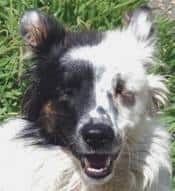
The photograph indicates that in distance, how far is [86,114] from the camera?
450 cm

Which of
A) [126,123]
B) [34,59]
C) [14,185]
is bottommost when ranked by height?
[14,185]

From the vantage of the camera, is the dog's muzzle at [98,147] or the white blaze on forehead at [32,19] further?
the white blaze on forehead at [32,19]

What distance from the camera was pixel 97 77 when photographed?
461 centimetres

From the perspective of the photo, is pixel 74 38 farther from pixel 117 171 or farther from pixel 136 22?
pixel 117 171

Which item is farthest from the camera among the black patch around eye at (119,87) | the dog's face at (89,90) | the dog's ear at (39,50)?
the dog's ear at (39,50)

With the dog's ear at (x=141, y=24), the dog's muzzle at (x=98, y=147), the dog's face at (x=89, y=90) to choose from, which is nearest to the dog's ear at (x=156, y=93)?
the dog's face at (x=89, y=90)

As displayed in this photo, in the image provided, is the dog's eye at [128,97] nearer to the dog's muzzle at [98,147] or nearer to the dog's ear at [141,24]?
the dog's muzzle at [98,147]

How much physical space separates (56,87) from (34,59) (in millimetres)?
295

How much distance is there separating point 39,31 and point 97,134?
78 cm

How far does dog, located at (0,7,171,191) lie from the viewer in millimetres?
4578

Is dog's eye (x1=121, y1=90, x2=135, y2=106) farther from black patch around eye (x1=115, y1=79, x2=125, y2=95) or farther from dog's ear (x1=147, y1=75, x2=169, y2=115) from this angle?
dog's ear (x1=147, y1=75, x2=169, y2=115)

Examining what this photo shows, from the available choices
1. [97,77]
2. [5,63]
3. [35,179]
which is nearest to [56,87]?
[97,77]

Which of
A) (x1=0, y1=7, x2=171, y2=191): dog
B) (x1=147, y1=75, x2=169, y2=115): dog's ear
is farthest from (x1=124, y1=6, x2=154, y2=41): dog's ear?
(x1=147, y1=75, x2=169, y2=115): dog's ear

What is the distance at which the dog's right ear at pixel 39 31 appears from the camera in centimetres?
486
